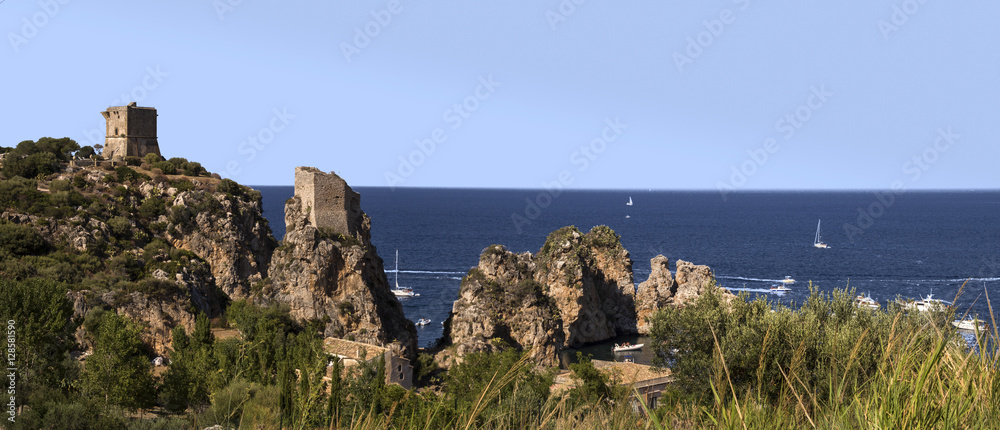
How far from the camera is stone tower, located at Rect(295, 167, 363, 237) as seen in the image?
4847 centimetres

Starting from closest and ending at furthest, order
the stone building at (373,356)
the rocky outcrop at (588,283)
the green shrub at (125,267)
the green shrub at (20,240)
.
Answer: the stone building at (373,356), the green shrub at (20,240), the green shrub at (125,267), the rocky outcrop at (588,283)

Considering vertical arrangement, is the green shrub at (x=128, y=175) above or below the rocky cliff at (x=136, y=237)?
above

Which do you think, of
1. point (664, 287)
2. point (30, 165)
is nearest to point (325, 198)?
point (30, 165)

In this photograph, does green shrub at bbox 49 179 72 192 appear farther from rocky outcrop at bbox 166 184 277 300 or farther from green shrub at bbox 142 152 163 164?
green shrub at bbox 142 152 163 164

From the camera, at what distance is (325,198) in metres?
48.8

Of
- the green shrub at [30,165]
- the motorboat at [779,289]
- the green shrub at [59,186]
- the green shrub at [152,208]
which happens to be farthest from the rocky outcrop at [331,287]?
the motorboat at [779,289]

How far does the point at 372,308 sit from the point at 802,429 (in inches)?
1628

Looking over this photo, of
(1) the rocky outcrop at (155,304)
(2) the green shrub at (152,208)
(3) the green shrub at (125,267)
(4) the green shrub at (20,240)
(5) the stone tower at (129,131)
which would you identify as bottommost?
Result: (1) the rocky outcrop at (155,304)

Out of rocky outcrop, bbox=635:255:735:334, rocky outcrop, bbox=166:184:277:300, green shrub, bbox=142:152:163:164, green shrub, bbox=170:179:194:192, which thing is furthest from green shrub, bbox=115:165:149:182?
rocky outcrop, bbox=635:255:735:334

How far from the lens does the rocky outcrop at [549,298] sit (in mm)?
53938

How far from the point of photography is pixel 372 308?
46.1 meters

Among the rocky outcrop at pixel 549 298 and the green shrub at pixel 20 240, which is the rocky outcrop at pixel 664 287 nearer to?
the rocky outcrop at pixel 549 298

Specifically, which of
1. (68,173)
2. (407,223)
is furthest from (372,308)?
(407,223)

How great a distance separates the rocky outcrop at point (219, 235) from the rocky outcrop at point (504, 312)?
14.3 meters
